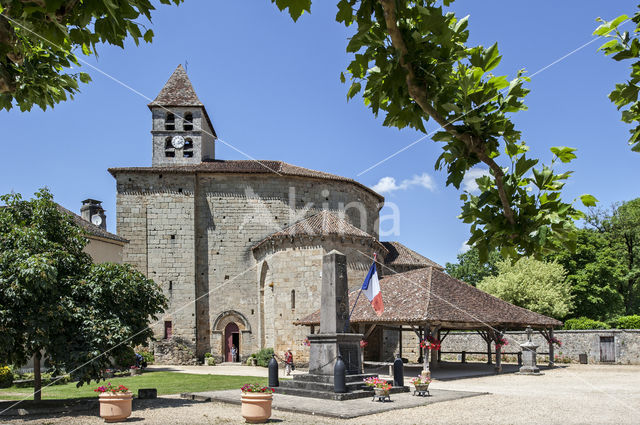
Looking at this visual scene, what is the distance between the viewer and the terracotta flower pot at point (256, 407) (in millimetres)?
10867

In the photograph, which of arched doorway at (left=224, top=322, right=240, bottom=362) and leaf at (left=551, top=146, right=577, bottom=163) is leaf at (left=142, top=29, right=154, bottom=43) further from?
arched doorway at (left=224, top=322, right=240, bottom=362)

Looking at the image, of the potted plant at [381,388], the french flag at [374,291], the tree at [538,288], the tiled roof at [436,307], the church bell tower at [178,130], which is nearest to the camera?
the potted plant at [381,388]

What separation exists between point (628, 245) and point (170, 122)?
3712 centimetres

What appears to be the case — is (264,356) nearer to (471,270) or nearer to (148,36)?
(148,36)

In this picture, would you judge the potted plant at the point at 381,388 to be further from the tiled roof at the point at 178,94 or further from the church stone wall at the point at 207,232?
the tiled roof at the point at 178,94

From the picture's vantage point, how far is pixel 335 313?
15102mm

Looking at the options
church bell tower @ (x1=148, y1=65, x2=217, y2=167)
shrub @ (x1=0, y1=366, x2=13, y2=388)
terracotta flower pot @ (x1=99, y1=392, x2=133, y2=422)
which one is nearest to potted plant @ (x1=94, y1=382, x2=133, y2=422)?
terracotta flower pot @ (x1=99, y1=392, x2=133, y2=422)

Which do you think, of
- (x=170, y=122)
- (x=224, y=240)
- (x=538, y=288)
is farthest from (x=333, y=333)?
(x=538, y=288)

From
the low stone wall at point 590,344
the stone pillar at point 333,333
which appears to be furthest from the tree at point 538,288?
the stone pillar at point 333,333

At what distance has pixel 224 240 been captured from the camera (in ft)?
100

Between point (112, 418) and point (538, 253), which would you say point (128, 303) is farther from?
point (538, 253)

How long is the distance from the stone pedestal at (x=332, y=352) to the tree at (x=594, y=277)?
27428 millimetres

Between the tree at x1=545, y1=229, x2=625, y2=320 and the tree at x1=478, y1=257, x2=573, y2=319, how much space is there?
1060 millimetres

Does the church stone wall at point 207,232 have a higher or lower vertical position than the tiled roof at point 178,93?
lower
